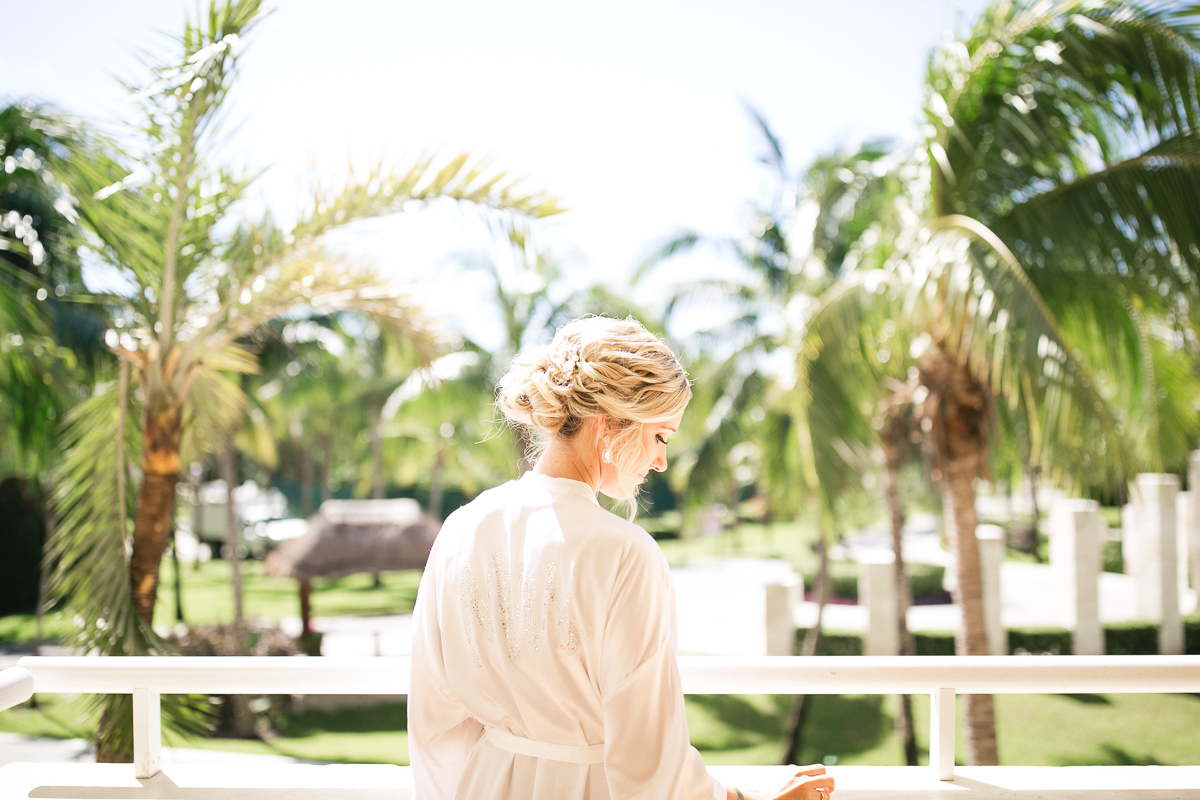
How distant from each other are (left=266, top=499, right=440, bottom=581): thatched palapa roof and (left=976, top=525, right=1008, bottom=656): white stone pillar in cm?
859

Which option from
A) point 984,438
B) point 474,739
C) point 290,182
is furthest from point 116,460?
point 984,438

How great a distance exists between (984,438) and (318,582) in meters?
20.8

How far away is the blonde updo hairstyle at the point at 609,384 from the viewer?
1.37m

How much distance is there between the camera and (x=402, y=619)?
51.6 ft

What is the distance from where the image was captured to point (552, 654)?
1363 mm

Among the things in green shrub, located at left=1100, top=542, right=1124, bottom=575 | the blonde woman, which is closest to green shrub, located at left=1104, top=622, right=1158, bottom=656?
green shrub, located at left=1100, top=542, right=1124, bottom=575

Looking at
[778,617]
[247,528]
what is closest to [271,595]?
[247,528]

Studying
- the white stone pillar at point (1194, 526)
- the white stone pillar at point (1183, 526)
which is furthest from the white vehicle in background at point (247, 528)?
the white stone pillar at point (1194, 526)

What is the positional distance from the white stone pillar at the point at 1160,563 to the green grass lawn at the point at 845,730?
141 cm

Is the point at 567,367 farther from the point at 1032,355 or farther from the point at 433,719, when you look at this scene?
the point at 1032,355

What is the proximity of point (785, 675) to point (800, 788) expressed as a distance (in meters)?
0.49

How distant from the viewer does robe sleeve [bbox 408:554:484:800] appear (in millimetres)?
1533

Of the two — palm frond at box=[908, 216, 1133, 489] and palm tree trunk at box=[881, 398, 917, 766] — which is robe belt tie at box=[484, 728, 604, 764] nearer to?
palm frond at box=[908, 216, 1133, 489]

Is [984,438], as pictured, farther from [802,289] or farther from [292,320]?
[292,320]
